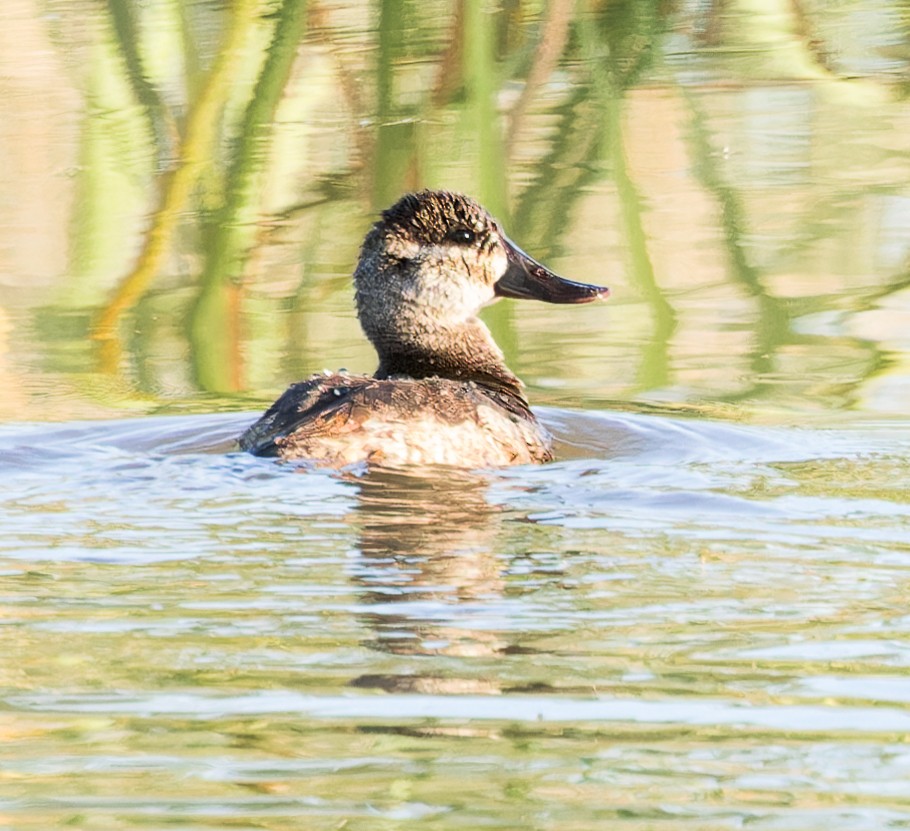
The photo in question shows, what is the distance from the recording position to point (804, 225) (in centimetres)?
993

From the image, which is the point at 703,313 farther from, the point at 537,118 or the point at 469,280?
the point at 537,118

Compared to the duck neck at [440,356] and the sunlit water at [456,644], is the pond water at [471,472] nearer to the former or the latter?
the sunlit water at [456,644]

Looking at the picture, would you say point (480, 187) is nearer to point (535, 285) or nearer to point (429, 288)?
point (535, 285)

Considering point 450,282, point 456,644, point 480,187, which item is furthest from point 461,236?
point 456,644

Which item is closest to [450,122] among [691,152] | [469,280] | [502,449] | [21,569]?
[691,152]

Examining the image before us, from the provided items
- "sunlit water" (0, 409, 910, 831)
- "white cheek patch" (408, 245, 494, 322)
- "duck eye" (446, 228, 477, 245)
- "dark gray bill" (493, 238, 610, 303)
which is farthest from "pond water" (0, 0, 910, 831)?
"duck eye" (446, 228, 477, 245)

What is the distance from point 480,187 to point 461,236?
2.14 m

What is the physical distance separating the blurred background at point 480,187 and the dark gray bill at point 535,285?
0.38m

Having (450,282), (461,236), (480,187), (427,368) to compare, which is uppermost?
(461,236)

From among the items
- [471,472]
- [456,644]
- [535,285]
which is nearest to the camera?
[456,644]

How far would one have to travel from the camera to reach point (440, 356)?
7.42m

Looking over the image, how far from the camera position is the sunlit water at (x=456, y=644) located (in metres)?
3.18

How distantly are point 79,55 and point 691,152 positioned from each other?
5.62 metres

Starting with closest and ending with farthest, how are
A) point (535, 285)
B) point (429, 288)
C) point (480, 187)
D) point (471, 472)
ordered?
point (471, 472) → point (429, 288) → point (535, 285) → point (480, 187)
